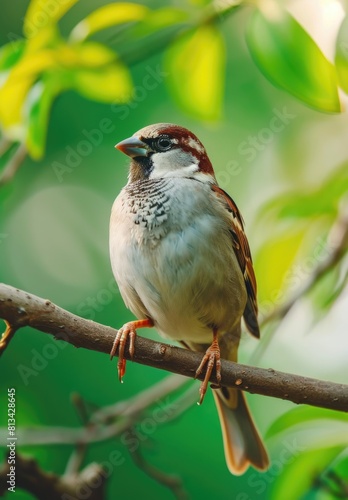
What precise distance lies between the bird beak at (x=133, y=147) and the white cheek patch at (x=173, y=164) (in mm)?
25

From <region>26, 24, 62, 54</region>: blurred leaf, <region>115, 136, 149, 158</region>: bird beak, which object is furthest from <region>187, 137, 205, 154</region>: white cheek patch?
<region>26, 24, 62, 54</region>: blurred leaf

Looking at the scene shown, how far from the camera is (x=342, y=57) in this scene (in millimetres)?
954

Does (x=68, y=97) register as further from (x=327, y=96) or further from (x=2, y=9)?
(x=327, y=96)

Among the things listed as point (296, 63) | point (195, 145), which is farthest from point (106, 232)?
point (296, 63)

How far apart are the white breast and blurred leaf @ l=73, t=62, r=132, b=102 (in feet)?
0.59

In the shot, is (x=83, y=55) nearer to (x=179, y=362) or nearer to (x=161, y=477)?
Answer: (x=179, y=362)

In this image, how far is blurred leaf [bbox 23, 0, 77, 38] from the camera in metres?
1.01

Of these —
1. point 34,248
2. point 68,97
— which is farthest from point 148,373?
point 68,97

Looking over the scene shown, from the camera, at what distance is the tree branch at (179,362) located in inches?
33.7

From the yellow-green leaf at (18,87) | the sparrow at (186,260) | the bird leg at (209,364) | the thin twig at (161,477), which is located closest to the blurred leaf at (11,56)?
the yellow-green leaf at (18,87)

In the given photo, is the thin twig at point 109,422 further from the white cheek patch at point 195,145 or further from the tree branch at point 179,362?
the white cheek patch at point 195,145

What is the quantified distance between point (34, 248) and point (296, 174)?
689mm

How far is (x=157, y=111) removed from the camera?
1654mm

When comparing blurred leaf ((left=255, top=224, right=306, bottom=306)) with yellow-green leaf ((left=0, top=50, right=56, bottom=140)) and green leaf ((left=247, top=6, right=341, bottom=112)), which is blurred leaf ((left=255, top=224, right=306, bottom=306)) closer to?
green leaf ((left=247, top=6, right=341, bottom=112))
